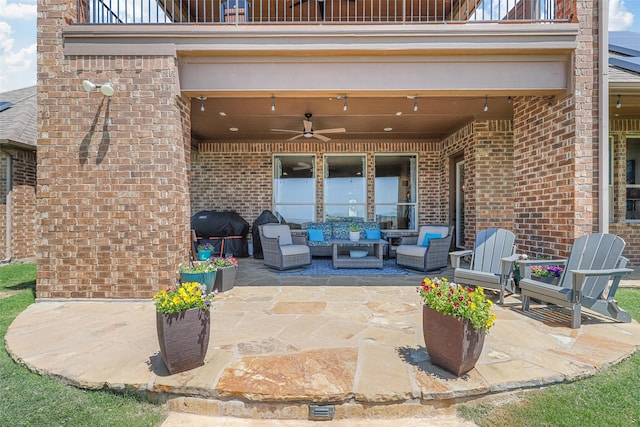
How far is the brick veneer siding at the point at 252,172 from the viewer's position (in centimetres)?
834

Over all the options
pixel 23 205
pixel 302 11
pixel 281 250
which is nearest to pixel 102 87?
pixel 281 250

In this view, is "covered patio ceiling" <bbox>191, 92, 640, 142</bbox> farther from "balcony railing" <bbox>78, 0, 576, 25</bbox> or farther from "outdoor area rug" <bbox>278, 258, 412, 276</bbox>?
"outdoor area rug" <bbox>278, 258, 412, 276</bbox>

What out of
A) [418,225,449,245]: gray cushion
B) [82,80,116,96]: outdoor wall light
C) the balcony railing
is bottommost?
[418,225,449,245]: gray cushion

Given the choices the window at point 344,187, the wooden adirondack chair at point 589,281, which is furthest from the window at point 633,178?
the window at point 344,187

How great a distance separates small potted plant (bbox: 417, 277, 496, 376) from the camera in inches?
79.0

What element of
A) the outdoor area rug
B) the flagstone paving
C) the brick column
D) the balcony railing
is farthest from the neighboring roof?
the brick column

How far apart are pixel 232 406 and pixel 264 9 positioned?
21.9 ft

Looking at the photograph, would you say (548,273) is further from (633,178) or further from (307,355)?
(633,178)

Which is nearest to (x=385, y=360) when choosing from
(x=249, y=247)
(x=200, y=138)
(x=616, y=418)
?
(x=616, y=418)

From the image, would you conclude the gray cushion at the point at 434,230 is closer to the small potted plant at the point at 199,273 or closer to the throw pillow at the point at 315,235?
the throw pillow at the point at 315,235

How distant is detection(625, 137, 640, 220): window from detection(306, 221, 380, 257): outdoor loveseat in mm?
4978

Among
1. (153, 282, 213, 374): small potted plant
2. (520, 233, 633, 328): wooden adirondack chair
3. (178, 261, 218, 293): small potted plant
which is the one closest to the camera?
(153, 282, 213, 374): small potted plant

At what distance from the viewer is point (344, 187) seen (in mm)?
8602

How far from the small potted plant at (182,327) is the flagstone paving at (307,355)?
0.36ft
